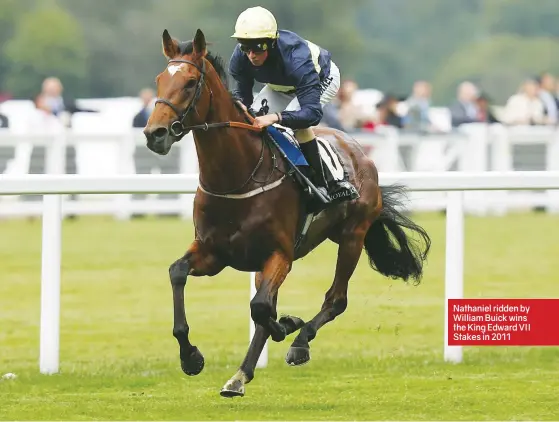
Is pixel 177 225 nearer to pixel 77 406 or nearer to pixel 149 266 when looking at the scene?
pixel 149 266

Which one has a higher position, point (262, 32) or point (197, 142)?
point (262, 32)

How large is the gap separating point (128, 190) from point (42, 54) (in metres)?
22.8

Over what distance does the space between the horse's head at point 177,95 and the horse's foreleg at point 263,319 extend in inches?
29.0

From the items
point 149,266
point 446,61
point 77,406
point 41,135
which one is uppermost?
point 446,61

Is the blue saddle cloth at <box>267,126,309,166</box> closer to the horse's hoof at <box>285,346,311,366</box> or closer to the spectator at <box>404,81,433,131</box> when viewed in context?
the horse's hoof at <box>285,346,311,366</box>

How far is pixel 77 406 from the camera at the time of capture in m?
6.91

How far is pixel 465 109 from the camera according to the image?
1988 cm

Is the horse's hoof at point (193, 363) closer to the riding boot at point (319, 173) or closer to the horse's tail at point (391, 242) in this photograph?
the riding boot at point (319, 173)

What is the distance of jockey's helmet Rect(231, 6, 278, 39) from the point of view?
6859mm

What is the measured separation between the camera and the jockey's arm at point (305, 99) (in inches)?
275

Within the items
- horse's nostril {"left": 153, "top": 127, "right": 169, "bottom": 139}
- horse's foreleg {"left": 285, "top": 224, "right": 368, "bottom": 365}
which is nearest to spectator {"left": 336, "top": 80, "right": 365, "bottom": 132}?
horse's foreleg {"left": 285, "top": 224, "right": 368, "bottom": 365}

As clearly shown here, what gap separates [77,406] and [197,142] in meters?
1.26

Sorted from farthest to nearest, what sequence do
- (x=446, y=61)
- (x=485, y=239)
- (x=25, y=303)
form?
(x=446, y=61)
(x=485, y=239)
(x=25, y=303)

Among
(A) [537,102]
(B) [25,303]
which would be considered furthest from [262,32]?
(A) [537,102]
